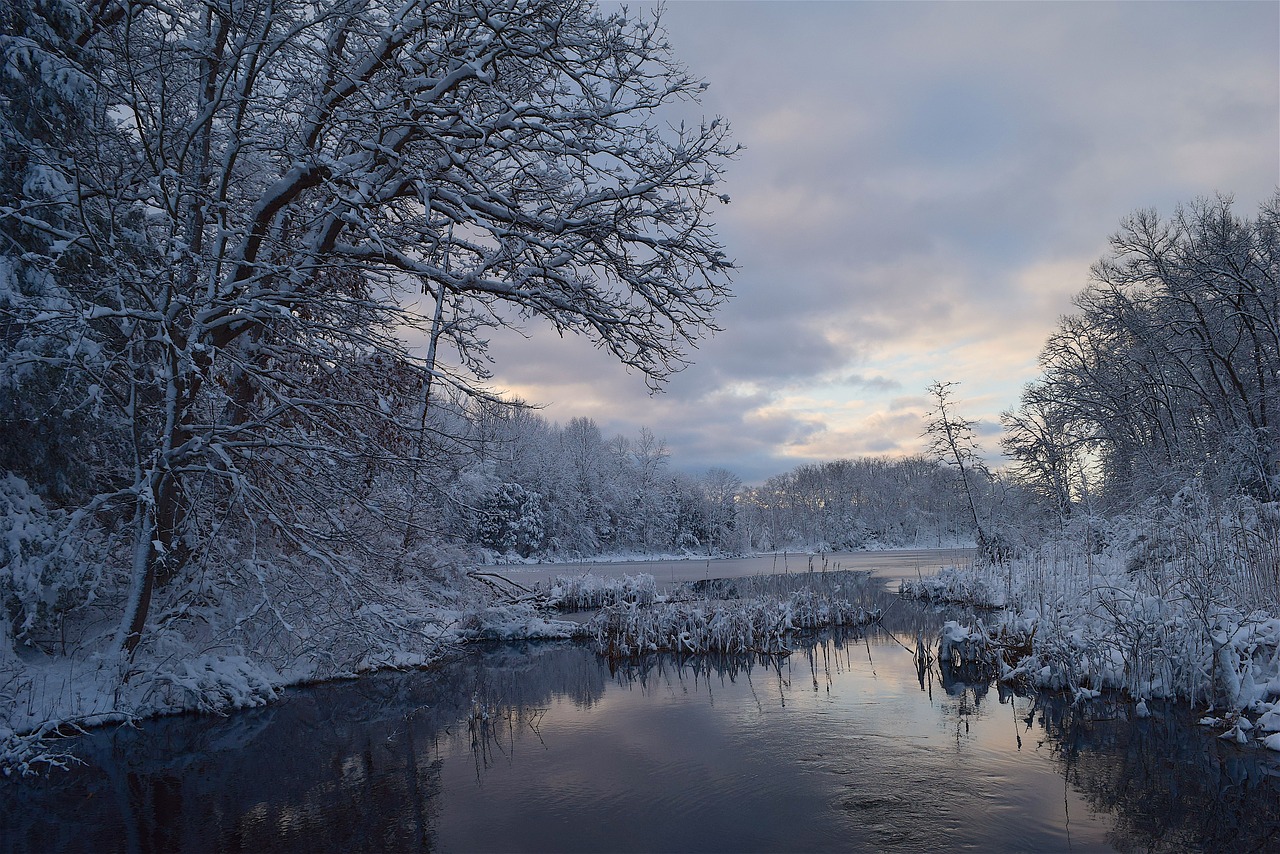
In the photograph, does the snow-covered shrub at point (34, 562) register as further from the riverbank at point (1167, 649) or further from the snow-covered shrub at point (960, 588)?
the snow-covered shrub at point (960, 588)

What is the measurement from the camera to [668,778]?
6613mm

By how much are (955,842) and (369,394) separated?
818 centimetres

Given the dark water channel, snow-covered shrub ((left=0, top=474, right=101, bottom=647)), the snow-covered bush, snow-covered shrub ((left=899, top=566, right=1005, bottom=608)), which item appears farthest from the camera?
the snow-covered bush

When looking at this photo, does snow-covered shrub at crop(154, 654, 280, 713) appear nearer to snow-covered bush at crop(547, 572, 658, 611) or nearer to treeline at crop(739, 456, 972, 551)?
snow-covered bush at crop(547, 572, 658, 611)

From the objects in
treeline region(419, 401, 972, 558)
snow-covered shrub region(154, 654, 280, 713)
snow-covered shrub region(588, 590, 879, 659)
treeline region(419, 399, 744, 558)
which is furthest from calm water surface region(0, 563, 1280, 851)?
treeline region(419, 399, 744, 558)

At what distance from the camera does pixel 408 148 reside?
8.70 meters

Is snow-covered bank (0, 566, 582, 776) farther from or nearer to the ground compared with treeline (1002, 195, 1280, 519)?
nearer to the ground

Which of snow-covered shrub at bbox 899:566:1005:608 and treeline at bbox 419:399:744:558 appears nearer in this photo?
snow-covered shrub at bbox 899:566:1005:608

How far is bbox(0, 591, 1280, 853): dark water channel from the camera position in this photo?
5.29 meters

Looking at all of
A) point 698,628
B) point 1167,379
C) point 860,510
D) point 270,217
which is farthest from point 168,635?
point 860,510

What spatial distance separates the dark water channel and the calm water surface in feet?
0.09

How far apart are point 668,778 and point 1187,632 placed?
6.50 m

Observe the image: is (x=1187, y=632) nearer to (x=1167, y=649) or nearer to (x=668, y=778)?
(x=1167, y=649)

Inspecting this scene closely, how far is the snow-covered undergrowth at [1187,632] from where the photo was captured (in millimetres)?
7602
